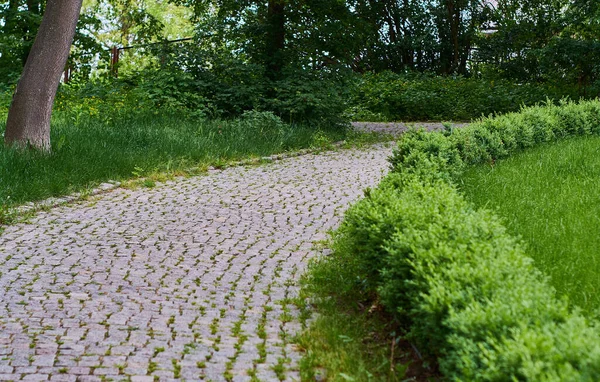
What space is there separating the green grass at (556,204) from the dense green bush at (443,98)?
11.0 metres

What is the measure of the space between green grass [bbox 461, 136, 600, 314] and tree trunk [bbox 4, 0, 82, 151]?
240 inches

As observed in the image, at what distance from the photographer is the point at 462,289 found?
13.2 feet

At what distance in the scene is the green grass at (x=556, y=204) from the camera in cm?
573

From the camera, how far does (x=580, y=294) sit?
528 cm

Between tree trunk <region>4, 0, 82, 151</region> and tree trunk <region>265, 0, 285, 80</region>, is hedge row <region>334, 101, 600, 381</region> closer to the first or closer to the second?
tree trunk <region>4, 0, 82, 151</region>

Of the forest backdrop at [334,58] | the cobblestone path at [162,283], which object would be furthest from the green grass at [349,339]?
the forest backdrop at [334,58]

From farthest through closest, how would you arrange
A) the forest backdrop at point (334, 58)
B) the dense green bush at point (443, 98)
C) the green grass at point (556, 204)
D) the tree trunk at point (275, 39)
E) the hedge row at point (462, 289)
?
the dense green bush at point (443, 98)
the tree trunk at point (275, 39)
the forest backdrop at point (334, 58)
the green grass at point (556, 204)
the hedge row at point (462, 289)

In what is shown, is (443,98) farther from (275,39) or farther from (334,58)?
(275,39)

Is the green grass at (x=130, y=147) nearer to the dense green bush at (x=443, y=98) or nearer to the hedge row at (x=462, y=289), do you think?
the hedge row at (x=462, y=289)

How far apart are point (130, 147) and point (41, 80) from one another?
1840mm

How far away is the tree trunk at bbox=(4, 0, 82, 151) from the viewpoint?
10758 mm

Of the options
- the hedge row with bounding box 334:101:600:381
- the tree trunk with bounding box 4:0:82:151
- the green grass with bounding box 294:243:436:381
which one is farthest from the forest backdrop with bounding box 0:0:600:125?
the green grass with bounding box 294:243:436:381

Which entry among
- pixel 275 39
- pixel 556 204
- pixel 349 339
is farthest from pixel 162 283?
pixel 275 39

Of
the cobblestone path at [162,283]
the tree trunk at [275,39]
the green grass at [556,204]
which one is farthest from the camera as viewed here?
the tree trunk at [275,39]
